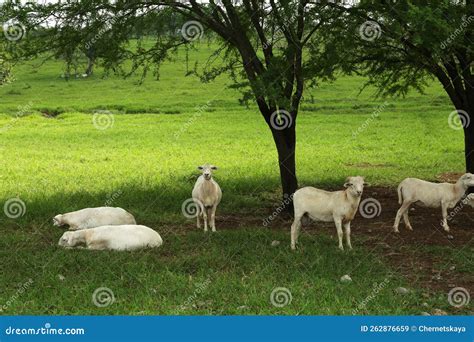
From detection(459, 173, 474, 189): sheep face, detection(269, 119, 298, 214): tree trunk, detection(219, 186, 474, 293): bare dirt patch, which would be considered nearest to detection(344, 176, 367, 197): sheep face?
detection(219, 186, 474, 293): bare dirt patch

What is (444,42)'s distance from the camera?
12141 mm

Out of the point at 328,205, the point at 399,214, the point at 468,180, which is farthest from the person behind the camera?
the point at 399,214

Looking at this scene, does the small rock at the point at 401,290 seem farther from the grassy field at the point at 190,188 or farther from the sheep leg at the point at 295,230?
the sheep leg at the point at 295,230

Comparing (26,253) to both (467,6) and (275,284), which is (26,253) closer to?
(275,284)

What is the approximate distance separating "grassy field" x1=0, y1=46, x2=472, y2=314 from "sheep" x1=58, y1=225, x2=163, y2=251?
0.31 meters

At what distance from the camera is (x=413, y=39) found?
11.7 m

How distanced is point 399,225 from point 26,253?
7498 millimetres

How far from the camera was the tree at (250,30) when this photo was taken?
14031mm

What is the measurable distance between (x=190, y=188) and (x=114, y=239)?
23.6 ft

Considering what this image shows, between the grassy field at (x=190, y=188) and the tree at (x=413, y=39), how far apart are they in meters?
1.79

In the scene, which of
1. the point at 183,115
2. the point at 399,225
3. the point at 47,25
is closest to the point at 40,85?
the point at 183,115

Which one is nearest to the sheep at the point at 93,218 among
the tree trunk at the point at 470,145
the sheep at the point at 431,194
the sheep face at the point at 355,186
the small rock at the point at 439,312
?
the sheep face at the point at 355,186

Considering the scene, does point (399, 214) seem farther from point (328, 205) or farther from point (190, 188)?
point (190, 188)

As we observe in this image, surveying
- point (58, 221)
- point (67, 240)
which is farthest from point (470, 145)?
point (67, 240)
